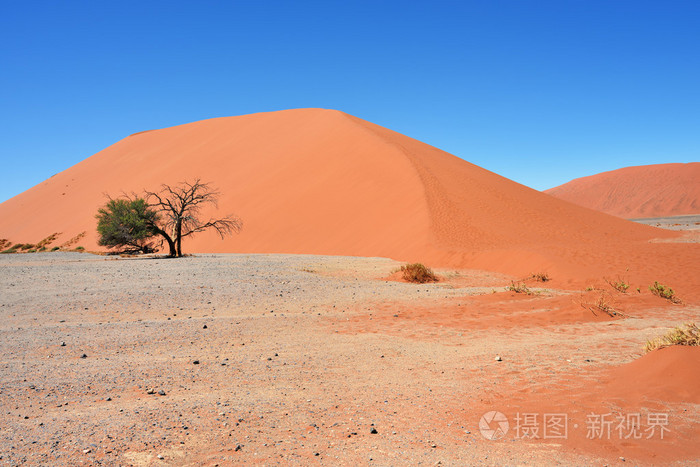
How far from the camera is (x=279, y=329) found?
28.9ft

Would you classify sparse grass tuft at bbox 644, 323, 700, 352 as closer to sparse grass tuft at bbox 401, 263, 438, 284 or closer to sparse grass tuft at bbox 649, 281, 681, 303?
sparse grass tuft at bbox 649, 281, 681, 303

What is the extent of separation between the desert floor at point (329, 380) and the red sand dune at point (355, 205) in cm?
824

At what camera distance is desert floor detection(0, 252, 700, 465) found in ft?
12.8

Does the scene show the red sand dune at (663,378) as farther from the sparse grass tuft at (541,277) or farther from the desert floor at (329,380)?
the sparse grass tuft at (541,277)

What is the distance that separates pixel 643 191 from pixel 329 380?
12006 cm

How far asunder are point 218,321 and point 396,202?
23348 mm

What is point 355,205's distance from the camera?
3319 centimetres

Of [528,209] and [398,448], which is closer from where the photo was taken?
[398,448]

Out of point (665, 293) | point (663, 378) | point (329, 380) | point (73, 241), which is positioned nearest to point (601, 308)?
point (665, 293)

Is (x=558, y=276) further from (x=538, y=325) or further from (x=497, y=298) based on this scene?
(x=538, y=325)

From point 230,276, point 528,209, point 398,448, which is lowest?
point 398,448

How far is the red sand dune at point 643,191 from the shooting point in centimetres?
9525

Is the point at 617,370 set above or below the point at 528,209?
below

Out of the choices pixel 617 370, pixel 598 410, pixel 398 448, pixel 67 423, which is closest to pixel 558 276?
pixel 617 370
